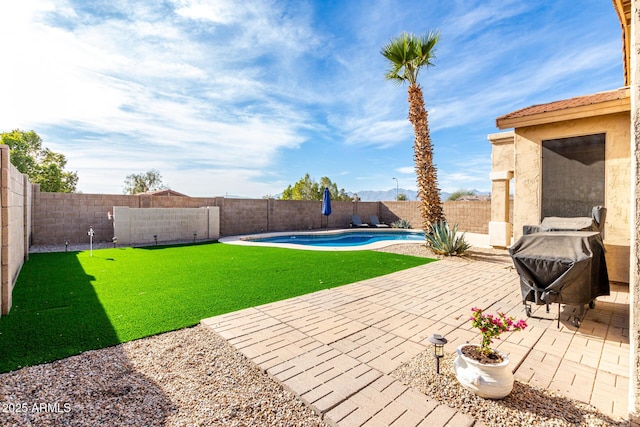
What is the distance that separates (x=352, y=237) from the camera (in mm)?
18094

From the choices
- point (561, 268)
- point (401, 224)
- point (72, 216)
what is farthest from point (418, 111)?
point (72, 216)

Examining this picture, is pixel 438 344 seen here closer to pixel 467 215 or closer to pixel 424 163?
pixel 424 163

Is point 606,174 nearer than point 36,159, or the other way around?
point 606,174

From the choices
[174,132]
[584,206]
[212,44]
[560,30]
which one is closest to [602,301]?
[584,206]

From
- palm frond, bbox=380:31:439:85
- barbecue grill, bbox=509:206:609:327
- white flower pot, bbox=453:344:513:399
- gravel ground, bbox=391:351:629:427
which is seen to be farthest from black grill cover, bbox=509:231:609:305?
palm frond, bbox=380:31:439:85

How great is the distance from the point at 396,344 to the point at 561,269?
8.37 ft

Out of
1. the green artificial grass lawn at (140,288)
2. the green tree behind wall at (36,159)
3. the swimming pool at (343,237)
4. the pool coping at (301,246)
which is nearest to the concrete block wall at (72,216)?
the green artificial grass lawn at (140,288)

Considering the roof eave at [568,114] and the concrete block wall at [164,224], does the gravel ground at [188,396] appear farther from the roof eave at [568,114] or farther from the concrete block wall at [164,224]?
the concrete block wall at [164,224]

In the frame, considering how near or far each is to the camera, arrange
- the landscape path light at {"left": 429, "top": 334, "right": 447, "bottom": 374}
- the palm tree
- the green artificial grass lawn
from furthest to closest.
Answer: the palm tree → the green artificial grass lawn → the landscape path light at {"left": 429, "top": 334, "right": 447, "bottom": 374}

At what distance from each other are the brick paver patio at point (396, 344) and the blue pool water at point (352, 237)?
34.6 ft

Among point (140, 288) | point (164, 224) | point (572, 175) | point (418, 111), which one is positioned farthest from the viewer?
point (164, 224)

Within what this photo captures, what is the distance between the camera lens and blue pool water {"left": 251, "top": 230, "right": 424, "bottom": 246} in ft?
53.2

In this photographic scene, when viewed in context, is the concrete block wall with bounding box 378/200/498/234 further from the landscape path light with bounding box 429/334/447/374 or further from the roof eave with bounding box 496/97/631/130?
the landscape path light with bounding box 429/334/447/374

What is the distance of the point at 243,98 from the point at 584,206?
16012 millimetres
